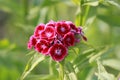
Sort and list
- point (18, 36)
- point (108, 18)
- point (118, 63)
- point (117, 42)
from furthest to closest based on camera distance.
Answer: point (18, 36), point (117, 42), point (108, 18), point (118, 63)

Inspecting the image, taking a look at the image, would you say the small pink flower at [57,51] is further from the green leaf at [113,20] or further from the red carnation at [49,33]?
the green leaf at [113,20]

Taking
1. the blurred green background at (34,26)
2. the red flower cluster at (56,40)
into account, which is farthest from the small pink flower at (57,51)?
the blurred green background at (34,26)

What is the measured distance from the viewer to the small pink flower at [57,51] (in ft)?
6.34

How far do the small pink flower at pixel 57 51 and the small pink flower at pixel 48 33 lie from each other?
0.05 meters

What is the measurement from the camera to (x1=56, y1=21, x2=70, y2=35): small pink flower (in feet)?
6.42

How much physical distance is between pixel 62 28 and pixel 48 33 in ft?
0.25

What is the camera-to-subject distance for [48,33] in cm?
196

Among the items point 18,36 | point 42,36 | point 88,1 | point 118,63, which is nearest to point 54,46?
point 42,36

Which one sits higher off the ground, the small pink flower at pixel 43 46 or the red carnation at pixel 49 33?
the red carnation at pixel 49 33

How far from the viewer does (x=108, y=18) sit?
3.18 meters

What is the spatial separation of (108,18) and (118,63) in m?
0.43

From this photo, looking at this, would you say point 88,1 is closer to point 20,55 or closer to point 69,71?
point 69,71

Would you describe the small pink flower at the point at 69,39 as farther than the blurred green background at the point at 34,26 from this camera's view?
No

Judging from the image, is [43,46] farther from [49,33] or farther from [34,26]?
[34,26]
